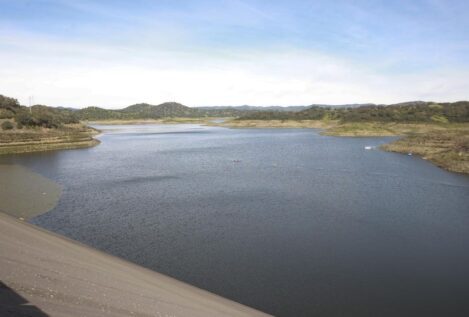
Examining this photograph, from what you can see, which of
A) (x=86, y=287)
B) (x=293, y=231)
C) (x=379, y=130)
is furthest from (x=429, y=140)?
(x=86, y=287)

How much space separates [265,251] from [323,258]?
269 centimetres

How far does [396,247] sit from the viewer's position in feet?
61.9

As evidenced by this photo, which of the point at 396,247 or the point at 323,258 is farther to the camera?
the point at 396,247

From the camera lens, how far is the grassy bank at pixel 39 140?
60372 millimetres

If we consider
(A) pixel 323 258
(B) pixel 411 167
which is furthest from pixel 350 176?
(A) pixel 323 258

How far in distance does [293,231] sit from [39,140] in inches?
2300

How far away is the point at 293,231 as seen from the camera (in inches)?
827

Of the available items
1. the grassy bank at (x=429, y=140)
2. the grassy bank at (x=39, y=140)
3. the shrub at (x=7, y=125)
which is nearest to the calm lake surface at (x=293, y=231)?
the grassy bank at (x=429, y=140)

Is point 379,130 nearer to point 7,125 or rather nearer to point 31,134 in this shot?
point 31,134

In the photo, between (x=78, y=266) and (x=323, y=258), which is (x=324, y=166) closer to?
(x=323, y=258)

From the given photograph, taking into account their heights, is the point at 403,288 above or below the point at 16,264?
below

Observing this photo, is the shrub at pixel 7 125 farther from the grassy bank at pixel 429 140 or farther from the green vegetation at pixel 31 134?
the grassy bank at pixel 429 140

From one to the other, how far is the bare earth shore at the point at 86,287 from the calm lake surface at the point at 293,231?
4.70 ft

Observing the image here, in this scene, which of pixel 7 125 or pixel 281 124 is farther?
pixel 281 124
